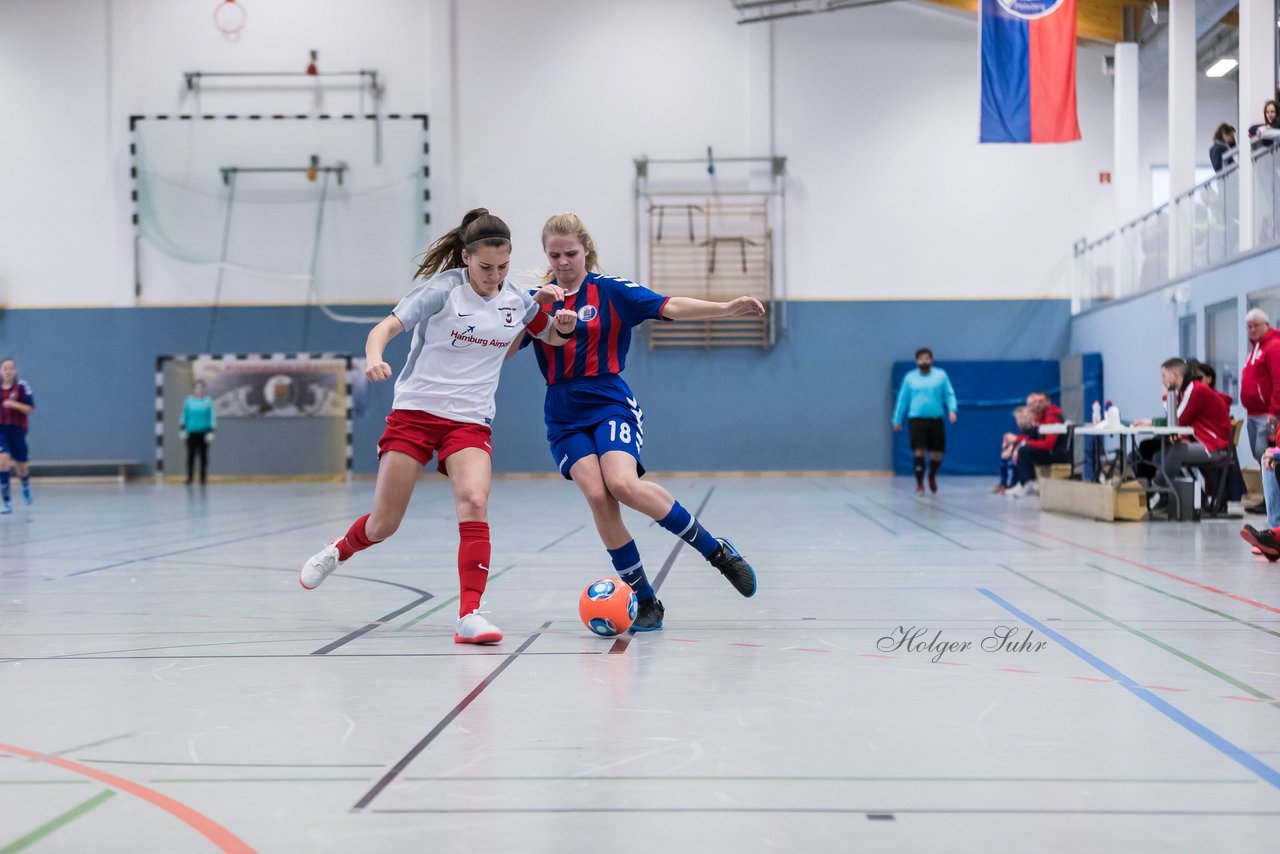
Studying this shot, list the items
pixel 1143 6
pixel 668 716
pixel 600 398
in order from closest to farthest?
pixel 668 716
pixel 600 398
pixel 1143 6

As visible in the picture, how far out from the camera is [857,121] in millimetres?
22750

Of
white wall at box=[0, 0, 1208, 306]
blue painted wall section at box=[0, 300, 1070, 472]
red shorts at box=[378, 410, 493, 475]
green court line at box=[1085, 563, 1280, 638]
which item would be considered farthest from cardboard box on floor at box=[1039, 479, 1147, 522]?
white wall at box=[0, 0, 1208, 306]

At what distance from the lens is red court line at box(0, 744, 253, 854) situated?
234 centimetres

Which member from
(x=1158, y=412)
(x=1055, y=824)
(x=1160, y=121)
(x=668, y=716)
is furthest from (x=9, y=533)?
(x=1160, y=121)

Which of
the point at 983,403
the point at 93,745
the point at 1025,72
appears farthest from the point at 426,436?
the point at 983,403

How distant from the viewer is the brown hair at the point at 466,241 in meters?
4.84

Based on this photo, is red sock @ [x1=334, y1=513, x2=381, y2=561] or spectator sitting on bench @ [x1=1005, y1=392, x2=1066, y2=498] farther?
spectator sitting on bench @ [x1=1005, y1=392, x2=1066, y2=498]

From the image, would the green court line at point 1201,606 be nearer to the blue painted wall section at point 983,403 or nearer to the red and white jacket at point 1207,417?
the red and white jacket at point 1207,417

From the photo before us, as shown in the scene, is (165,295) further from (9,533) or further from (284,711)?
(284,711)

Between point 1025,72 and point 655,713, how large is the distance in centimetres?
1535

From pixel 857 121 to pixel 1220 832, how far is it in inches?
848

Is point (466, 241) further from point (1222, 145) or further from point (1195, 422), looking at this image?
point (1222, 145)

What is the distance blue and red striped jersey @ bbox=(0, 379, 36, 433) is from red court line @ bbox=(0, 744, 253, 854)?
1192 centimetres

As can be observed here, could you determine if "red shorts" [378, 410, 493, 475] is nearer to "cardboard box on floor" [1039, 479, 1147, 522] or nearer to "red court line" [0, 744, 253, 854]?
"red court line" [0, 744, 253, 854]
